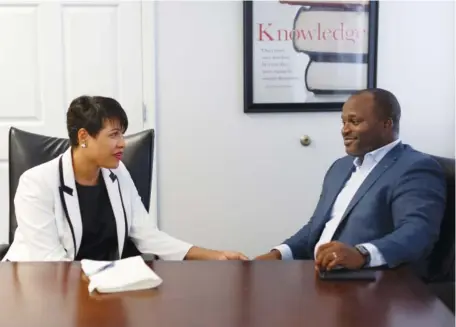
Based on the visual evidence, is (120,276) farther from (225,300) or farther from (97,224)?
(97,224)

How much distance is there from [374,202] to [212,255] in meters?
0.53

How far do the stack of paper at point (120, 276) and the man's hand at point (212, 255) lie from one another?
35cm

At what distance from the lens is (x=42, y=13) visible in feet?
9.85

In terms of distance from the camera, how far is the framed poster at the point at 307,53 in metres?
3.05

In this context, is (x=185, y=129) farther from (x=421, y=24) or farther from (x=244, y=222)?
(x=421, y=24)

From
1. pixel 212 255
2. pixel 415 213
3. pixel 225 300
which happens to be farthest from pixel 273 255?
pixel 225 300

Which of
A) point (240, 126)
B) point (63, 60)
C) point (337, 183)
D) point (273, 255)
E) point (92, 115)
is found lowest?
point (273, 255)

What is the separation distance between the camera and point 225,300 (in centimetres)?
140

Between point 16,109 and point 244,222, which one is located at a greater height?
point 16,109

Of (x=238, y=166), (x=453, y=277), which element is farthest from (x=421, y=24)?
(x=453, y=277)

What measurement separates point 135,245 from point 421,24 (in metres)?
1.87

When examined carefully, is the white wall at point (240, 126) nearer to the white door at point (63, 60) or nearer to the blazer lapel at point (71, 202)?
the white door at point (63, 60)

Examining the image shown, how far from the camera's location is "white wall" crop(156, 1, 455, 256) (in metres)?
3.06

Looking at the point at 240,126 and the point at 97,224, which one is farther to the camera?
the point at 240,126
